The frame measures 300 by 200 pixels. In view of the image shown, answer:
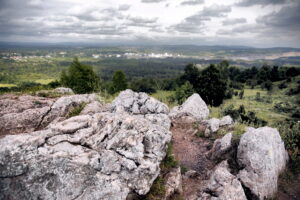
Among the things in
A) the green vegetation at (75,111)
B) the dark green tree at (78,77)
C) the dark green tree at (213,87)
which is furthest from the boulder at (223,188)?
the dark green tree at (213,87)

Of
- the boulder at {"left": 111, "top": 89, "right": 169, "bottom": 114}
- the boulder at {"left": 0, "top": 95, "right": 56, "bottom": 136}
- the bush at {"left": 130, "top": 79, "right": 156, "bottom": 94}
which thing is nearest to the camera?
the boulder at {"left": 0, "top": 95, "right": 56, "bottom": 136}

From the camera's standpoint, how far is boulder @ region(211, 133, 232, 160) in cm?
1014

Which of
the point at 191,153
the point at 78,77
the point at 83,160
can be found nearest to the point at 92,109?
the point at 83,160

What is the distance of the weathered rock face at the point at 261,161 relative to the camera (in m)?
8.21

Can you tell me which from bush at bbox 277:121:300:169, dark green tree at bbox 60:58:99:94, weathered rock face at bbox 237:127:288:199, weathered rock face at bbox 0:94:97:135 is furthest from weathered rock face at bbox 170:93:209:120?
dark green tree at bbox 60:58:99:94

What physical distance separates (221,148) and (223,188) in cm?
301

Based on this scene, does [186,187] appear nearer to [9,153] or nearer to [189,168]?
[189,168]

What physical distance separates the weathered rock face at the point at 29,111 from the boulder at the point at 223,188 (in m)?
8.94

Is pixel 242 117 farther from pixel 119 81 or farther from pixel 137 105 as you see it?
pixel 119 81

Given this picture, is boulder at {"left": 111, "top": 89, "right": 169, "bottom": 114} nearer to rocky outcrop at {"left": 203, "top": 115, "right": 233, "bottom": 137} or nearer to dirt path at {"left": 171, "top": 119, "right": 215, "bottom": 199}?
dirt path at {"left": 171, "top": 119, "right": 215, "bottom": 199}

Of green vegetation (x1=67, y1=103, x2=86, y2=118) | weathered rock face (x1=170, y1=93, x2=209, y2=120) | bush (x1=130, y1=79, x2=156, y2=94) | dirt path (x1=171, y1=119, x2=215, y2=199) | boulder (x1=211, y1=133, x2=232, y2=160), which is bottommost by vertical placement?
bush (x1=130, y1=79, x2=156, y2=94)

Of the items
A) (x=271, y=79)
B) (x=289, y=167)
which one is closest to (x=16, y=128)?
(x=289, y=167)

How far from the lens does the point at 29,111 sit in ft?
32.9

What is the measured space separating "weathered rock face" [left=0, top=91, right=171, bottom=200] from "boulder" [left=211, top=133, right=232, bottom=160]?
11.8 feet
